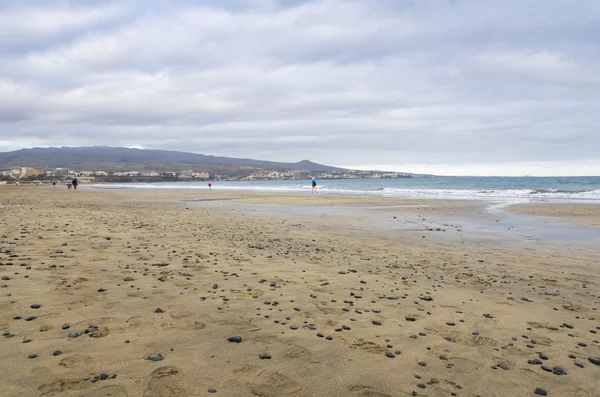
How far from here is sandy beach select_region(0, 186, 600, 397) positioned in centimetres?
360

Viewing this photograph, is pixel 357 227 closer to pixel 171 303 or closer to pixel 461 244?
pixel 461 244

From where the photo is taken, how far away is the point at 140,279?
666 centimetres

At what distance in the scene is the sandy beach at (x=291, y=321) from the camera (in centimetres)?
360

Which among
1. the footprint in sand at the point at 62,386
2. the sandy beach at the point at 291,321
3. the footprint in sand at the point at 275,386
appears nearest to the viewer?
the footprint in sand at the point at 62,386

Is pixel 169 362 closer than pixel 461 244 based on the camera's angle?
Yes

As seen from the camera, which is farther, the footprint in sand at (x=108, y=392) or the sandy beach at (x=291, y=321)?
the sandy beach at (x=291, y=321)

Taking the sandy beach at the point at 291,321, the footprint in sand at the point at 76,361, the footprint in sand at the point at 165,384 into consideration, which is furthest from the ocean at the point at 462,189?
the footprint in sand at the point at 76,361

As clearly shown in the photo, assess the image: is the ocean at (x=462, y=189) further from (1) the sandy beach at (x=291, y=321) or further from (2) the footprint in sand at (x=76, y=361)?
(2) the footprint in sand at (x=76, y=361)

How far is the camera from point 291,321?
5.04 metres

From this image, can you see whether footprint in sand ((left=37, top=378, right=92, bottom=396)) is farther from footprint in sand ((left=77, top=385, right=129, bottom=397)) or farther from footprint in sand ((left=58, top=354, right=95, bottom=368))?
footprint in sand ((left=58, top=354, right=95, bottom=368))

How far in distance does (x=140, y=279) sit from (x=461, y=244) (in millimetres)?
8890

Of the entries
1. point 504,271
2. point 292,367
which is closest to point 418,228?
point 504,271

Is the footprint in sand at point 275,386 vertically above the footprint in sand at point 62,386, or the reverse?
the footprint in sand at point 62,386

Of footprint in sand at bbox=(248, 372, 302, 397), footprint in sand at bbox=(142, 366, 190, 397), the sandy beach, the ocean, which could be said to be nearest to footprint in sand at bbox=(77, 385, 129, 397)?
the sandy beach
